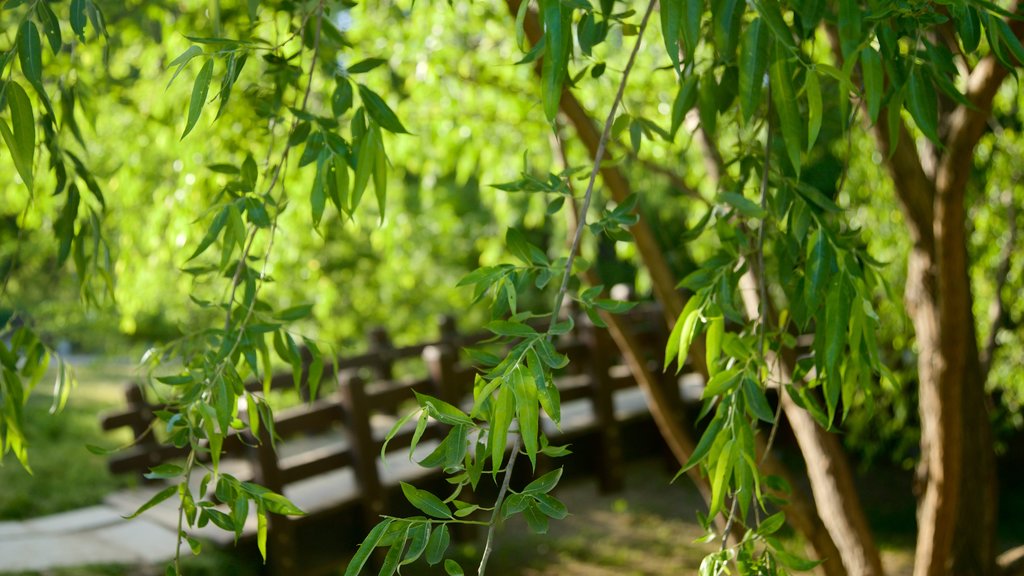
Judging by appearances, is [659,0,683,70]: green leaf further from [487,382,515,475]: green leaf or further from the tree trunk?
the tree trunk

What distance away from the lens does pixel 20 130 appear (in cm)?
141

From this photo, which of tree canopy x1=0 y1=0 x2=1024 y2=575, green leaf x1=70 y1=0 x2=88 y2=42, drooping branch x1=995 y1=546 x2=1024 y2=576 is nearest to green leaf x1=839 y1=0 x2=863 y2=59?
tree canopy x1=0 y1=0 x2=1024 y2=575

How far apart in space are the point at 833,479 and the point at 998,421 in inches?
198

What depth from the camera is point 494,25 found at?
604 centimetres

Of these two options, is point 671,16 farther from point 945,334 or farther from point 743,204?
point 945,334

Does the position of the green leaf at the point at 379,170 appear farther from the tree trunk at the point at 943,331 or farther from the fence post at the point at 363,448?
the fence post at the point at 363,448

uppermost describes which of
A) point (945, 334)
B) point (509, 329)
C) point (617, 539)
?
point (509, 329)

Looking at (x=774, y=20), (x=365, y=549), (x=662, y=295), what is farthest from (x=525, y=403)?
(x=662, y=295)

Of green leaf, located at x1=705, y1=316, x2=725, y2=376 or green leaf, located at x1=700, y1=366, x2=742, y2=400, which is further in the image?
green leaf, located at x1=705, y1=316, x2=725, y2=376

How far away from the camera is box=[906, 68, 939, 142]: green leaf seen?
4.57 feet

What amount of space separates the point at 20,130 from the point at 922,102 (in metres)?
1.17

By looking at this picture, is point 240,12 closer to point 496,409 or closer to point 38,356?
point 38,356

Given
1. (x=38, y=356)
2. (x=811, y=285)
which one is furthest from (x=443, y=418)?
(x=38, y=356)

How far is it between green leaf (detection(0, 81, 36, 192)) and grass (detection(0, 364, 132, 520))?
4500 millimetres
